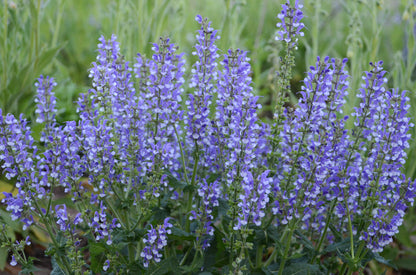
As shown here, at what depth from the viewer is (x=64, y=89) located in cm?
430

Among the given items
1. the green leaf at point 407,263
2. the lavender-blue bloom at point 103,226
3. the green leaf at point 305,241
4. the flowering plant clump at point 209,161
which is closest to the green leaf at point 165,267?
the flowering plant clump at point 209,161

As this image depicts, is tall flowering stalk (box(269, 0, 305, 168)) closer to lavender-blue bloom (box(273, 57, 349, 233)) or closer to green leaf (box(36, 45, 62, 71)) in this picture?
lavender-blue bloom (box(273, 57, 349, 233))

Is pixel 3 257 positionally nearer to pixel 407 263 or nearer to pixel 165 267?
pixel 165 267

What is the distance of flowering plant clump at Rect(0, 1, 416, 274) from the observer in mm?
1937

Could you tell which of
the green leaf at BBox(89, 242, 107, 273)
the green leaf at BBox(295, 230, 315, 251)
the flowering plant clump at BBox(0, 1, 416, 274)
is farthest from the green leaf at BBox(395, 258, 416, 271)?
the green leaf at BBox(89, 242, 107, 273)

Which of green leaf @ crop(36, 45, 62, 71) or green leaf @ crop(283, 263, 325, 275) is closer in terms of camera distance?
green leaf @ crop(283, 263, 325, 275)

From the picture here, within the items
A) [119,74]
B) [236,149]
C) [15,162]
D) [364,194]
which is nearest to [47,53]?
[119,74]

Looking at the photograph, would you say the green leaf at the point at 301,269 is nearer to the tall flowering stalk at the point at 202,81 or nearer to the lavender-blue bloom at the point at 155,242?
the lavender-blue bloom at the point at 155,242

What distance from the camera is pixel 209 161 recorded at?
2.28 metres

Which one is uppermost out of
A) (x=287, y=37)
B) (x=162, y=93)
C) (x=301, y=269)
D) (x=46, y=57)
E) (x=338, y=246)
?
(x=46, y=57)

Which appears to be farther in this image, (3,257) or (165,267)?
(3,257)

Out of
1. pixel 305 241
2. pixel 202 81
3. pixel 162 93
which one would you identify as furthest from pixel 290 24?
pixel 305 241

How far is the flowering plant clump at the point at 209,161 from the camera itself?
1.94 metres

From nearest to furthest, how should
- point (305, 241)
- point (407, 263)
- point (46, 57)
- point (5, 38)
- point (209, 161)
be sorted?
point (305, 241) < point (209, 161) < point (407, 263) < point (5, 38) < point (46, 57)
